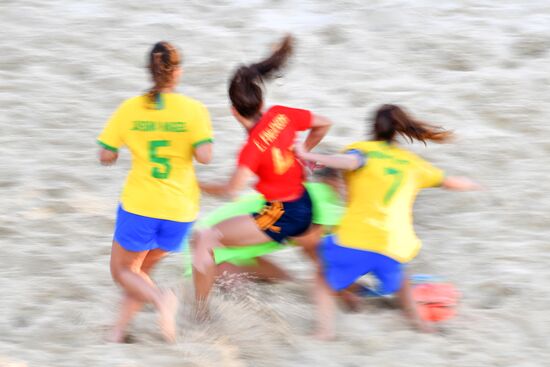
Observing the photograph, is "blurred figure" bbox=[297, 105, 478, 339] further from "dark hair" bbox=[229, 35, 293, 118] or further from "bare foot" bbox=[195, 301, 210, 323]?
"bare foot" bbox=[195, 301, 210, 323]

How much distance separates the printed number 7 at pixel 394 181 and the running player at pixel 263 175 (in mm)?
377

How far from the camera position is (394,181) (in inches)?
172

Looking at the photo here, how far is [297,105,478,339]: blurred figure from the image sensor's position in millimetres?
4332

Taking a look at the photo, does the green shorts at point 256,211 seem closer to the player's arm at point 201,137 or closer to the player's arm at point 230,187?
the player's arm at point 230,187

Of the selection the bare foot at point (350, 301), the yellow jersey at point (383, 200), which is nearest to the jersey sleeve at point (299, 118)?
the yellow jersey at point (383, 200)

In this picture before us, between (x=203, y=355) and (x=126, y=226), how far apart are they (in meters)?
0.67

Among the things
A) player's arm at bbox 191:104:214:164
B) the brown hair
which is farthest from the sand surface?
the brown hair

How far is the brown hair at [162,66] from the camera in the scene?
13.3 ft

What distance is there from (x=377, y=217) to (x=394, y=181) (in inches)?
7.6

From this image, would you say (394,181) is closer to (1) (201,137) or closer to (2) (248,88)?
(2) (248,88)

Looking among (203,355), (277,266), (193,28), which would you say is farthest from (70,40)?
(203,355)

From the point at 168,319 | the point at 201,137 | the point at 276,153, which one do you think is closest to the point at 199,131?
the point at 201,137

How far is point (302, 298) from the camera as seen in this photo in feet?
15.5

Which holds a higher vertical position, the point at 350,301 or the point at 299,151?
the point at 299,151
